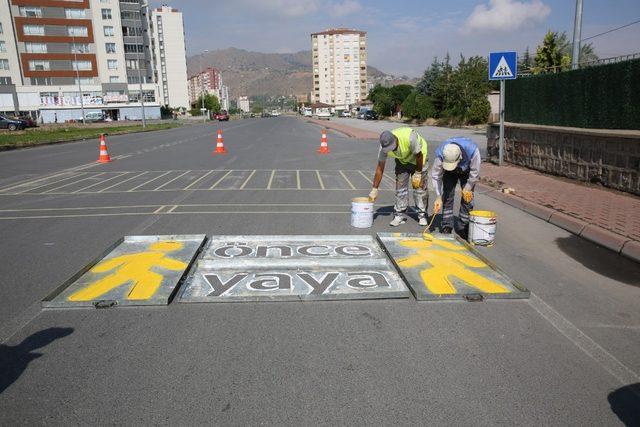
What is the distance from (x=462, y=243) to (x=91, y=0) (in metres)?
95.7

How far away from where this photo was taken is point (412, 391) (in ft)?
10.6

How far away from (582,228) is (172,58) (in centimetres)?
13637

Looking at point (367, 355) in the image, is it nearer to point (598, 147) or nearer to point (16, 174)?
point (598, 147)

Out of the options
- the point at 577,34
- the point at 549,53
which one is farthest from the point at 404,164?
the point at 549,53

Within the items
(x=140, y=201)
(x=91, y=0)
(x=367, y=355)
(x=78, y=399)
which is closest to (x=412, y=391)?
(x=367, y=355)

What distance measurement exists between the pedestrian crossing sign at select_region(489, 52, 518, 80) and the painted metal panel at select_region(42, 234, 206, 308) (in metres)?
10.2

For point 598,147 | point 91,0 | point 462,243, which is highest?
point 91,0

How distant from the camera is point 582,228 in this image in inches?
289

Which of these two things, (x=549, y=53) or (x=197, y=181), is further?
(x=549, y=53)

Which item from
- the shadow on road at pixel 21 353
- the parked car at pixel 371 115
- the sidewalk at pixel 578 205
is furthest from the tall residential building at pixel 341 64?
the shadow on road at pixel 21 353

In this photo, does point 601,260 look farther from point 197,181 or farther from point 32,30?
point 32,30

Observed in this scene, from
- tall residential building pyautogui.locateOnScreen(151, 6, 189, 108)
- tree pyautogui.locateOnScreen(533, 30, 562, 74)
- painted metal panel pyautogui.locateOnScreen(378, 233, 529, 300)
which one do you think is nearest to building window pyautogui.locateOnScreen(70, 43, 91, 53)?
tall residential building pyautogui.locateOnScreen(151, 6, 189, 108)

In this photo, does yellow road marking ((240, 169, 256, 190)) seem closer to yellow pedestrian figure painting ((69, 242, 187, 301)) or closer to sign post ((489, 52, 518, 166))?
yellow pedestrian figure painting ((69, 242, 187, 301))

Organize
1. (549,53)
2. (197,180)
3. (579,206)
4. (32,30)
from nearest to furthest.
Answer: (579,206), (197,180), (549,53), (32,30)
